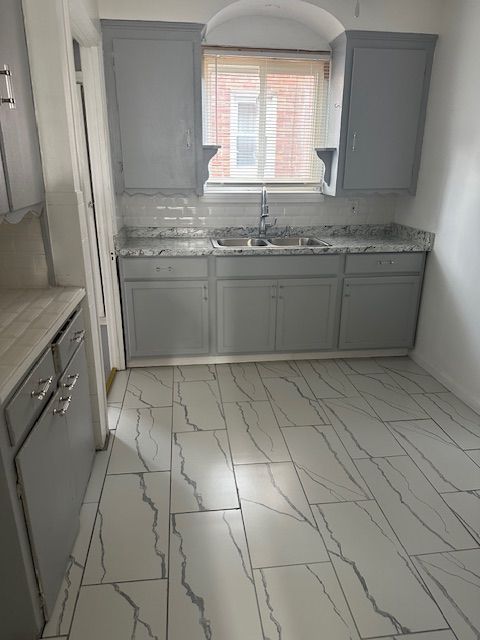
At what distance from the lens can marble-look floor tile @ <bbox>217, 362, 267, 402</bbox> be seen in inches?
117

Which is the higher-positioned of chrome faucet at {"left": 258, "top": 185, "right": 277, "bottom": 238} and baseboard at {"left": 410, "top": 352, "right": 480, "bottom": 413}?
chrome faucet at {"left": 258, "top": 185, "right": 277, "bottom": 238}

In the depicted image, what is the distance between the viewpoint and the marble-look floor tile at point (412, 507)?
6.10 feet

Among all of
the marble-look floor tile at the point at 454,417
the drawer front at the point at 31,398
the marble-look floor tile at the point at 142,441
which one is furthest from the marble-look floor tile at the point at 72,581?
the marble-look floor tile at the point at 454,417

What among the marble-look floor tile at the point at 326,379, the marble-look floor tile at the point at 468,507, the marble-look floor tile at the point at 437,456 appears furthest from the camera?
the marble-look floor tile at the point at 326,379

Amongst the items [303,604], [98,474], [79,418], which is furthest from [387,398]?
[79,418]

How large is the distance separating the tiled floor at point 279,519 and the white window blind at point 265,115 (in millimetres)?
1812

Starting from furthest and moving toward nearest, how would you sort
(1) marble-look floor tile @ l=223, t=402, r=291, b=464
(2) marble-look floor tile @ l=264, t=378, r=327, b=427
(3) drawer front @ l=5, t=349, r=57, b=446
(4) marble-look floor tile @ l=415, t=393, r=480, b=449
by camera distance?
(2) marble-look floor tile @ l=264, t=378, r=327, b=427
(4) marble-look floor tile @ l=415, t=393, r=480, b=449
(1) marble-look floor tile @ l=223, t=402, r=291, b=464
(3) drawer front @ l=5, t=349, r=57, b=446

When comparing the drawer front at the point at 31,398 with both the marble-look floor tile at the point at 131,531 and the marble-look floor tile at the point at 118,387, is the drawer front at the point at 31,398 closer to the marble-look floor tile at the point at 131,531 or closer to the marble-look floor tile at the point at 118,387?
the marble-look floor tile at the point at 131,531

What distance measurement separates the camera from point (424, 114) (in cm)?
327

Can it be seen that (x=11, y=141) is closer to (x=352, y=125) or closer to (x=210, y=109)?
(x=210, y=109)

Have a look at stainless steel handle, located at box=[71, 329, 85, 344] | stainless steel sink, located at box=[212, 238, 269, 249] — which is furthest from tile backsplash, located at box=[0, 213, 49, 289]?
stainless steel sink, located at box=[212, 238, 269, 249]

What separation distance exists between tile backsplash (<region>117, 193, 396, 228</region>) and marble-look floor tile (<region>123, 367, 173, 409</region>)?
116cm

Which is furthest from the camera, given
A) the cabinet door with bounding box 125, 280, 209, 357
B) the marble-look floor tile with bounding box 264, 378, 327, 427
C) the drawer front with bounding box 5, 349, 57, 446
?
the cabinet door with bounding box 125, 280, 209, 357

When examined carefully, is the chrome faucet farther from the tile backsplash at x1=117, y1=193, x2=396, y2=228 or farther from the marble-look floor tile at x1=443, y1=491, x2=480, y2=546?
the marble-look floor tile at x1=443, y1=491, x2=480, y2=546
